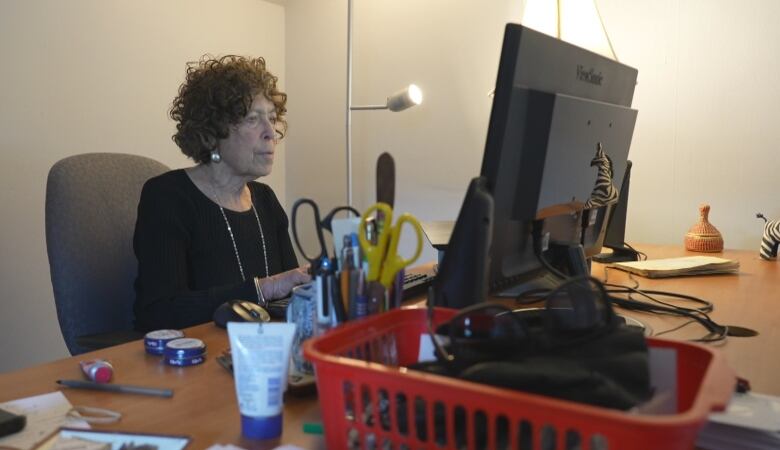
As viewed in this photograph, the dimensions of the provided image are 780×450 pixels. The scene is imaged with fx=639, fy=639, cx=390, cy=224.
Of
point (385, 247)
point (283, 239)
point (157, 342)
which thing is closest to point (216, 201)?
point (283, 239)

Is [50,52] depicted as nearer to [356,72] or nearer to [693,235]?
[356,72]

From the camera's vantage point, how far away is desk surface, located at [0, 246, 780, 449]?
0.67 meters

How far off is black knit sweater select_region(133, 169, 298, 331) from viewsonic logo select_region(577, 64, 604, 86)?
730 mm

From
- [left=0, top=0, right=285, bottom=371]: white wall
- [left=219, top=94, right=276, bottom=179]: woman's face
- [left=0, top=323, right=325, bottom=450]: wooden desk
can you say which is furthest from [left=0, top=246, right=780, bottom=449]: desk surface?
[left=0, top=0, right=285, bottom=371]: white wall

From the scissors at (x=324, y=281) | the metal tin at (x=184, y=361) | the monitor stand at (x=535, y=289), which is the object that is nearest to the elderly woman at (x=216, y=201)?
the metal tin at (x=184, y=361)

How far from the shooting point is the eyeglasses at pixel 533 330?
1.83 feet

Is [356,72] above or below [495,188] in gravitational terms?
above

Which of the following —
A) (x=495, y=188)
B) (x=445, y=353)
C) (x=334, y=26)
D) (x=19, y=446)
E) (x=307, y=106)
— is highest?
(x=334, y=26)

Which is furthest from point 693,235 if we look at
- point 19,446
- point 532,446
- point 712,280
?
point 19,446

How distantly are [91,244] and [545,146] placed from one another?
100 cm

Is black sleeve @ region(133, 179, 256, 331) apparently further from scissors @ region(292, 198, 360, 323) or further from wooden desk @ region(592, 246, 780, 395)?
wooden desk @ region(592, 246, 780, 395)

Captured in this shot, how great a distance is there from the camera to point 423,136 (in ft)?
9.39

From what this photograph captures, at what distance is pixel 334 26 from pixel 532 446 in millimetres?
2891

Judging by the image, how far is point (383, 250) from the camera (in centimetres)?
67
